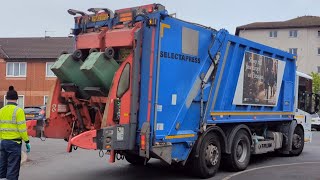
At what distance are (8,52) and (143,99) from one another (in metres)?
36.7

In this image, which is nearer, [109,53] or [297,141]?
[109,53]

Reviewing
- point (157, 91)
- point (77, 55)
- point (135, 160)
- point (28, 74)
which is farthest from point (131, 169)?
point (28, 74)

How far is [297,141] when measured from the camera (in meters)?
13.2

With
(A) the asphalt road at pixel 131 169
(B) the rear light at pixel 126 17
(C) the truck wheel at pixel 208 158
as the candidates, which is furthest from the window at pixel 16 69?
(B) the rear light at pixel 126 17

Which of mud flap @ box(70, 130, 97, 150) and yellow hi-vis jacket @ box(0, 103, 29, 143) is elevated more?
yellow hi-vis jacket @ box(0, 103, 29, 143)

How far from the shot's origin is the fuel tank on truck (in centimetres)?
764


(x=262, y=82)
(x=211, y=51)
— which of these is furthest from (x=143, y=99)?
(x=262, y=82)

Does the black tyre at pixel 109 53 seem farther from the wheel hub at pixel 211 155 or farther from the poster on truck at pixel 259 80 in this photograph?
the poster on truck at pixel 259 80

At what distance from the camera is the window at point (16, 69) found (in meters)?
40.6

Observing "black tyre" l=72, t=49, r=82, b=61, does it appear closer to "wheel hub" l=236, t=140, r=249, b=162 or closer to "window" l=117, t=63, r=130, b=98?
"window" l=117, t=63, r=130, b=98

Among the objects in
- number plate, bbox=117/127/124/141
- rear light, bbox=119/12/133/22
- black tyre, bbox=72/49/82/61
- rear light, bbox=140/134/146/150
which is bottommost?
rear light, bbox=140/134/146/150

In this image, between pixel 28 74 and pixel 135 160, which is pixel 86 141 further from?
pixel 28 74

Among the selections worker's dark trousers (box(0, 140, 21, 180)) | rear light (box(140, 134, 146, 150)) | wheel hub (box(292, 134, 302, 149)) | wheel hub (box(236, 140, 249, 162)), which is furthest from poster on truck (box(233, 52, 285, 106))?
worker's dark trousers (box(0, 140, 21, 180))

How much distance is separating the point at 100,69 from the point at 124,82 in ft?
1.57
